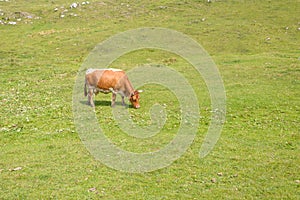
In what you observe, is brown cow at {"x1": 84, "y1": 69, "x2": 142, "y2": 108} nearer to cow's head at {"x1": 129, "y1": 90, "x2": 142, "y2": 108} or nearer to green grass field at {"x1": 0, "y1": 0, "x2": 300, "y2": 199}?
cow's head at {"x1": 129, "y1": 90, "x2": 142, "y2": 108}

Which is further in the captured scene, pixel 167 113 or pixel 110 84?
pixel 110 84

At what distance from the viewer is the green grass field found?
40.5ft

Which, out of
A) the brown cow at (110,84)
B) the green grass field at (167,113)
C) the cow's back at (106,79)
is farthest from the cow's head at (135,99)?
the cow's back at (106,79)

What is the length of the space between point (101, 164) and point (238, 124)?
7887 millimetres

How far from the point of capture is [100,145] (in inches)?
609

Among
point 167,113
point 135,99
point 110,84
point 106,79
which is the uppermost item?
point 106,79

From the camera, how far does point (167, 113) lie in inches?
795

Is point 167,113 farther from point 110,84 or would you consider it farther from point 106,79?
point 106,79

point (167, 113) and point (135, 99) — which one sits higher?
point (135, 99)

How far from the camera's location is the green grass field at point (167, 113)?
12359 millimetres

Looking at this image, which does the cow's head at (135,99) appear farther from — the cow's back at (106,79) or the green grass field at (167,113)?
the cow's back at (106,79)

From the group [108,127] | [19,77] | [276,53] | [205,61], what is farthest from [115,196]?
[276,53]

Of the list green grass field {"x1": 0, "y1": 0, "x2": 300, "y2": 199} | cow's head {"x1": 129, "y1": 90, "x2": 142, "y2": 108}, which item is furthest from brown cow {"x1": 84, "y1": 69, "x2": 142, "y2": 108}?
green grass field {"x1": 0, "y1": 0, "x2": 300, "y2": 199}

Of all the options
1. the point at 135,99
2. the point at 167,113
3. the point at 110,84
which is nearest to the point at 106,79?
the point at 110,84
